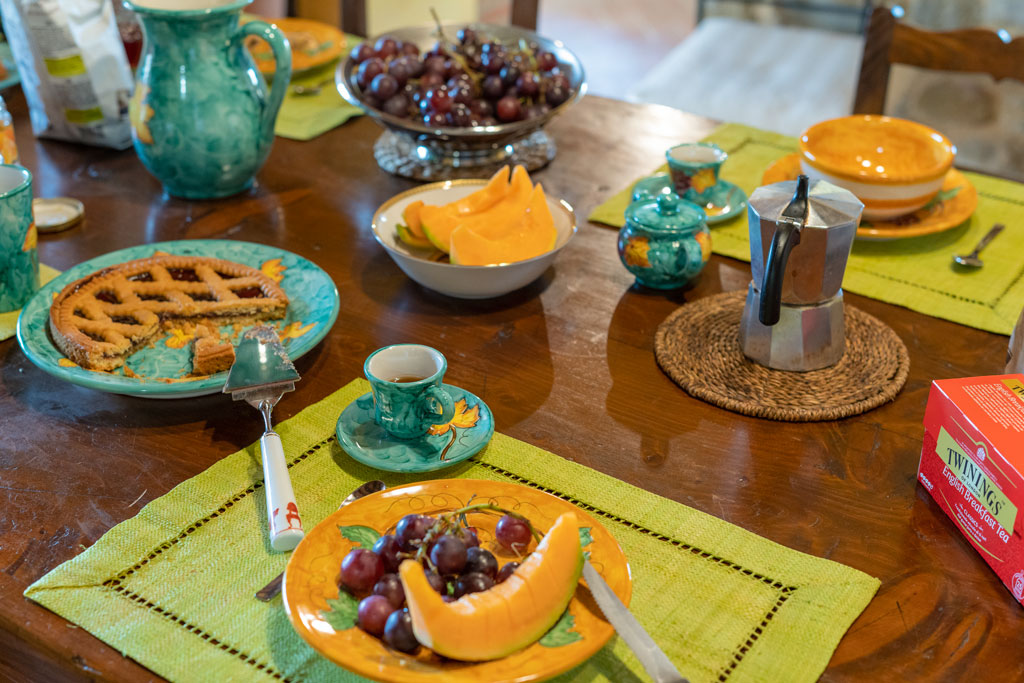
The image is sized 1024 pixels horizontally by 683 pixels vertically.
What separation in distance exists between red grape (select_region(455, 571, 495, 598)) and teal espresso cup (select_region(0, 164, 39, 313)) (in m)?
0.70

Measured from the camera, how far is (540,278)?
1149 millimetres

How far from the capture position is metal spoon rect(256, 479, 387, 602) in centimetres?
69

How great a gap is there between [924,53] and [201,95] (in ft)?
3.71

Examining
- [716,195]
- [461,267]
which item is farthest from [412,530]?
[716,195]

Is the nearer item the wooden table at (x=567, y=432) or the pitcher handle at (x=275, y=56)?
the wooden table at (x=567, y=432)

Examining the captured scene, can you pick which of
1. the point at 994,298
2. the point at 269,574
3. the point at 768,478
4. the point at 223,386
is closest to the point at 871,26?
the point at 994,298

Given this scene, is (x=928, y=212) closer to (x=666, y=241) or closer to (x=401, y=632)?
(x=666, y=241)

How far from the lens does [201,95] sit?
1.26m

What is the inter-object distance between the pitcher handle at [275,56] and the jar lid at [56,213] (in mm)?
270

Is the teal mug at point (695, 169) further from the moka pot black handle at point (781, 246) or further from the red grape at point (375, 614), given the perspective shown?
the red grape at point (375, 614)

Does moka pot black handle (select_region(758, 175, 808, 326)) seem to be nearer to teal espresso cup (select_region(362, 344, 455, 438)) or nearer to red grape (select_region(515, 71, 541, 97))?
teal espresso cup (select_region(362, 344, 455, 438))

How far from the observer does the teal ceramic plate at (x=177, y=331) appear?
2.92 ft

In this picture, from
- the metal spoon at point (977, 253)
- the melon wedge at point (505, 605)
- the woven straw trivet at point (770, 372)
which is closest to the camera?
the melon wedge at point (505, 605)

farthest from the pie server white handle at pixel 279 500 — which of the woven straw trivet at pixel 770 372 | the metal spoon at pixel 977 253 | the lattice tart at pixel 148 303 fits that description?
the metal spoon at pixel 977 253
